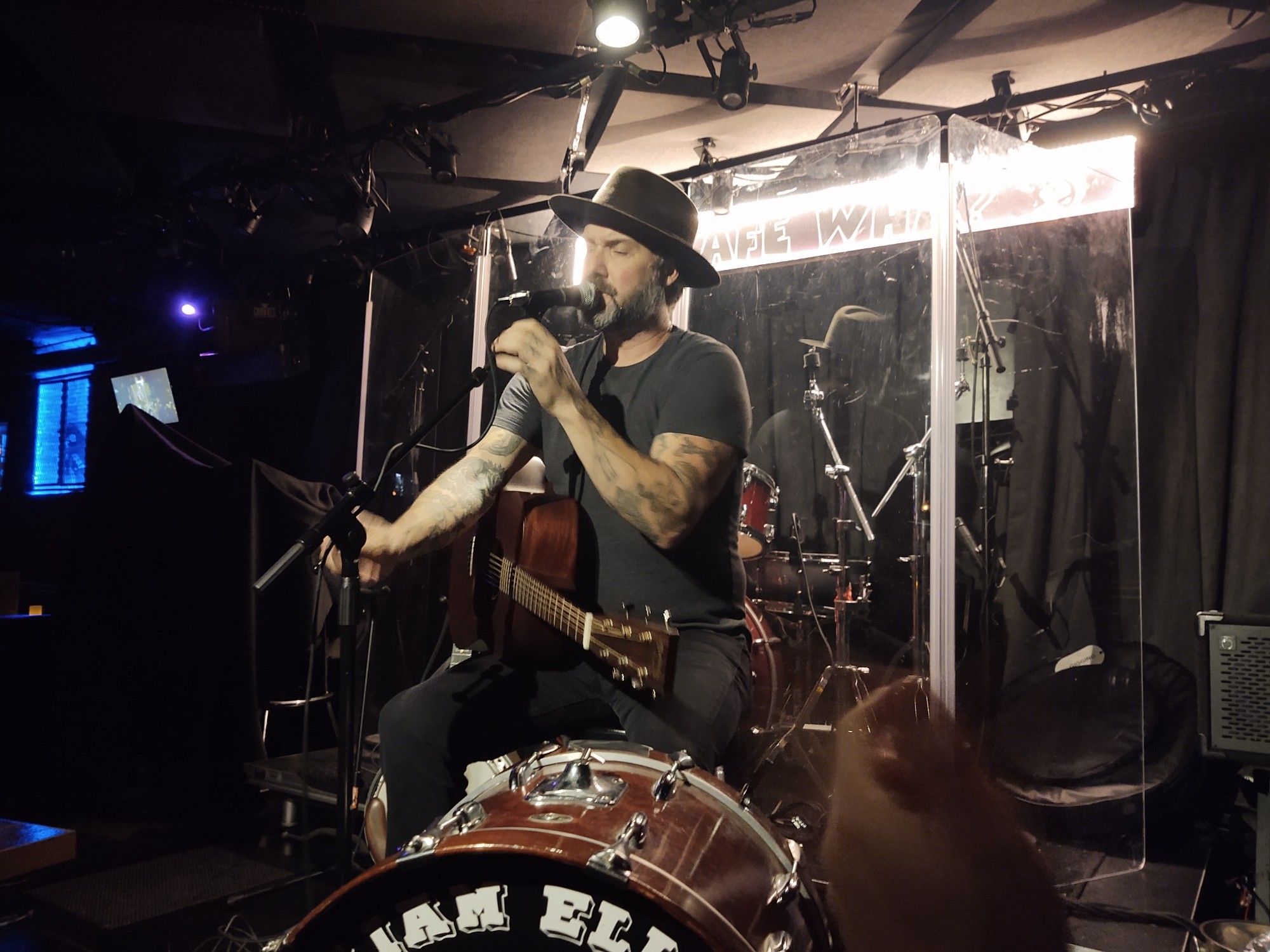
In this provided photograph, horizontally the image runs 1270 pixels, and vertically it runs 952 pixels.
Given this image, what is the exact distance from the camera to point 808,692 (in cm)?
361

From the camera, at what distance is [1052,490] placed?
4102 mm

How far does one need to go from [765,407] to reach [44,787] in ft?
13.4

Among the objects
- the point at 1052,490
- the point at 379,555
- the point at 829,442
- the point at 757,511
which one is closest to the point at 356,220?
the point at 757,511

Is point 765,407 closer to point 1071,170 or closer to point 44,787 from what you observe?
point 1071,170

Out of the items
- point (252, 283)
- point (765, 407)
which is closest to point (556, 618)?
point (765, 407)

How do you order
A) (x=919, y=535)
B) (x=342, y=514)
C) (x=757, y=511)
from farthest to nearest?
(x=757, y=511) < (x=919, y=535) < (x=342, y=514)

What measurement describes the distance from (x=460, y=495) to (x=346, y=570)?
510mm

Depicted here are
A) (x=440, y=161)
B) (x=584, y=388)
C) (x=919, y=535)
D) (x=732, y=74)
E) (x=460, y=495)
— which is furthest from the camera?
(x=440, y=161)


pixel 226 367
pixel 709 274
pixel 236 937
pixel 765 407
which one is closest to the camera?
pixel 709 274

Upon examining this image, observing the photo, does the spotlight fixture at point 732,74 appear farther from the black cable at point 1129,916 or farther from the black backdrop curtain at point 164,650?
the black cable at point 1129,916

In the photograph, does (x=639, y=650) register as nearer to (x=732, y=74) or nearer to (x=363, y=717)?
(x=363, y=717)

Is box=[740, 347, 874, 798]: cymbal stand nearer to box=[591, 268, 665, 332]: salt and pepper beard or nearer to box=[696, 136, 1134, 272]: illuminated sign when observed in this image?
box=[696, 136, 1134, 272]: illuminated sign

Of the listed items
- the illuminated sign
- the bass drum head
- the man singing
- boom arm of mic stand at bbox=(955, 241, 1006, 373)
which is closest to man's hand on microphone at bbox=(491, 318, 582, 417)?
the man singing

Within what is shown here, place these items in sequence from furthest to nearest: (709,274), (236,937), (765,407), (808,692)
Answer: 1. (765,407)
2. (808,692)
3. (236,937)
4. (709,274)
